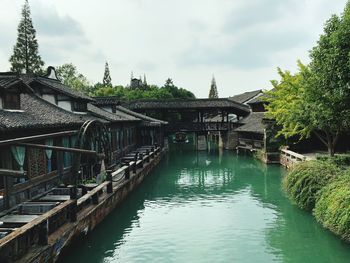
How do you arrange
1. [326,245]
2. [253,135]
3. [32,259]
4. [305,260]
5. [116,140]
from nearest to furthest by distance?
1. [32,259]
2. [305,260]
3. [326,245]
4. [116,140]
5. [253,135]

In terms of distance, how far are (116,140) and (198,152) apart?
20.3 metres

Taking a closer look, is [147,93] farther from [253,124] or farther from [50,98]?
[50,98]

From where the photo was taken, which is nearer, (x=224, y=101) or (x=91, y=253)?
(x=91, y=253)

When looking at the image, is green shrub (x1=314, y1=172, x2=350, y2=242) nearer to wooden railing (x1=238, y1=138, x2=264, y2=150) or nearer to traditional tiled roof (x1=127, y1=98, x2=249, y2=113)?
wooden railing (x1=238, y1=138, x2=264, y2=150)

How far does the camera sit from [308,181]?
17.0 m

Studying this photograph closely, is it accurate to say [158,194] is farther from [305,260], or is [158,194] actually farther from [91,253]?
Result: [305,260]

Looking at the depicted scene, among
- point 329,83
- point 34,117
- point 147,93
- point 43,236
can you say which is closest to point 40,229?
point 43,236

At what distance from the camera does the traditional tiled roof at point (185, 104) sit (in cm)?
4726

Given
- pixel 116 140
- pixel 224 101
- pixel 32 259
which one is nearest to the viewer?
pixel 32 259

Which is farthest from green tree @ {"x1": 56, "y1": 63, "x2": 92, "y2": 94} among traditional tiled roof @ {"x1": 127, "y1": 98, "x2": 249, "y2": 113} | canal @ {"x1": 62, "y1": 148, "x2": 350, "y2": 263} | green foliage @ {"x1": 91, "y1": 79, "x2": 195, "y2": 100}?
canal @ {"x1": 62, "y1": 148, "x2": 350, "y2": 263}

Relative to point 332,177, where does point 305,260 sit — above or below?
below

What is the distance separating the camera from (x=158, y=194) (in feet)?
78.6

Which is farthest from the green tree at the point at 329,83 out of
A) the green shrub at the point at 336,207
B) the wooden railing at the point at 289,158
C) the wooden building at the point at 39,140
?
the wooden building at the point at 39,140

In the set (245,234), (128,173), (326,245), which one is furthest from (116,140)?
(326,245)
